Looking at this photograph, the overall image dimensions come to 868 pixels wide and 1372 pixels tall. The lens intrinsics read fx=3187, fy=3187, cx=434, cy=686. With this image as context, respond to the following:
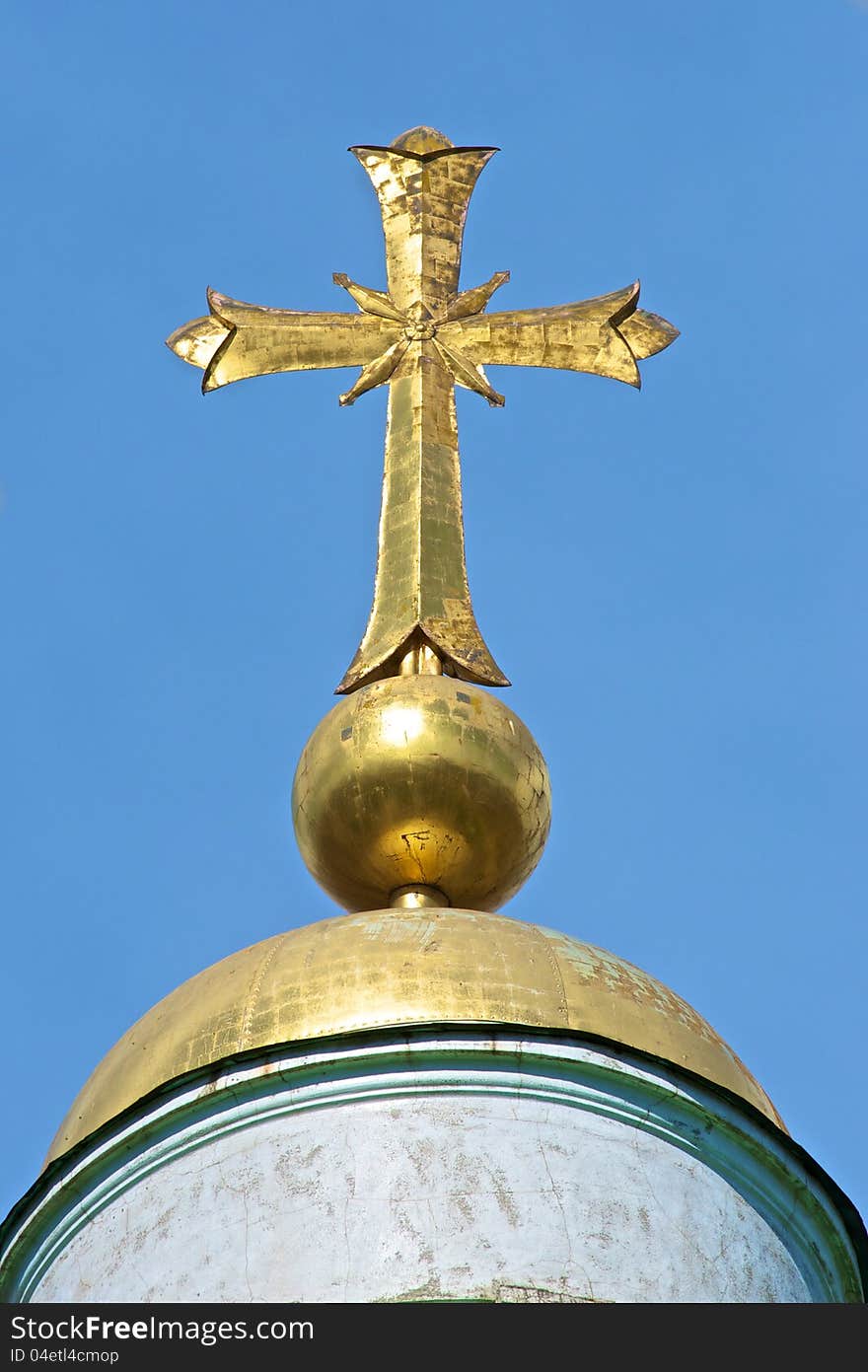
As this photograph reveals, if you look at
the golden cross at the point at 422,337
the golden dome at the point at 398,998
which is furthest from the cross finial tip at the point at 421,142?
the golden dome at the point at 398,998

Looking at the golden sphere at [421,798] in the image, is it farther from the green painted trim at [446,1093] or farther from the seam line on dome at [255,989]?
the green painted trim at [446,1093]

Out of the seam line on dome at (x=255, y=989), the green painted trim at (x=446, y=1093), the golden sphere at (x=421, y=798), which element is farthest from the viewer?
the golden sphere at (x=421, y=798)

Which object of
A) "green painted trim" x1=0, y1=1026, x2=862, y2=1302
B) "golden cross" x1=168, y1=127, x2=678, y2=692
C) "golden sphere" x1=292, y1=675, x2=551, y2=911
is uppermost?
"golden cross" x1=168, y1=127, x2=678, y2=692

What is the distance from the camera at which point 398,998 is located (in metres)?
11.5

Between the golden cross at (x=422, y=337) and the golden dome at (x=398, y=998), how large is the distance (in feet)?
8.84

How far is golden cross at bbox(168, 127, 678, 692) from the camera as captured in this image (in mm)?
14500

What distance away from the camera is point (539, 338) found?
15.0 metres

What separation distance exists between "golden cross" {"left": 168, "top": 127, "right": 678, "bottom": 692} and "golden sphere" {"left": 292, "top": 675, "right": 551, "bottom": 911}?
4.23 ft

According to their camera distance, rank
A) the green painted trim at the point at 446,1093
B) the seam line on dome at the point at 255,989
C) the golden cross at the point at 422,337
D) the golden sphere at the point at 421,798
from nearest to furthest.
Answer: the green painted trim at the point at 446,1093
the seam line on dome at the point at 255,989
the golden sphere at the point at 421,798
the golden cross at the point at 422,337

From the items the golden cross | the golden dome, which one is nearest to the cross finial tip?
the golden cross

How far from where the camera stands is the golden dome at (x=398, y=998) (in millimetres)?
11555

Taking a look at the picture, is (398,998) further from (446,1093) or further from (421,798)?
(421,798)

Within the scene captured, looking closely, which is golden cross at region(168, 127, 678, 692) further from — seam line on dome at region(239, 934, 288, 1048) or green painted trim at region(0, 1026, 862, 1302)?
green painted trim at region(0, 1026, 862, 1302)

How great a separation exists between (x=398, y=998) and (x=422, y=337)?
173 inches
